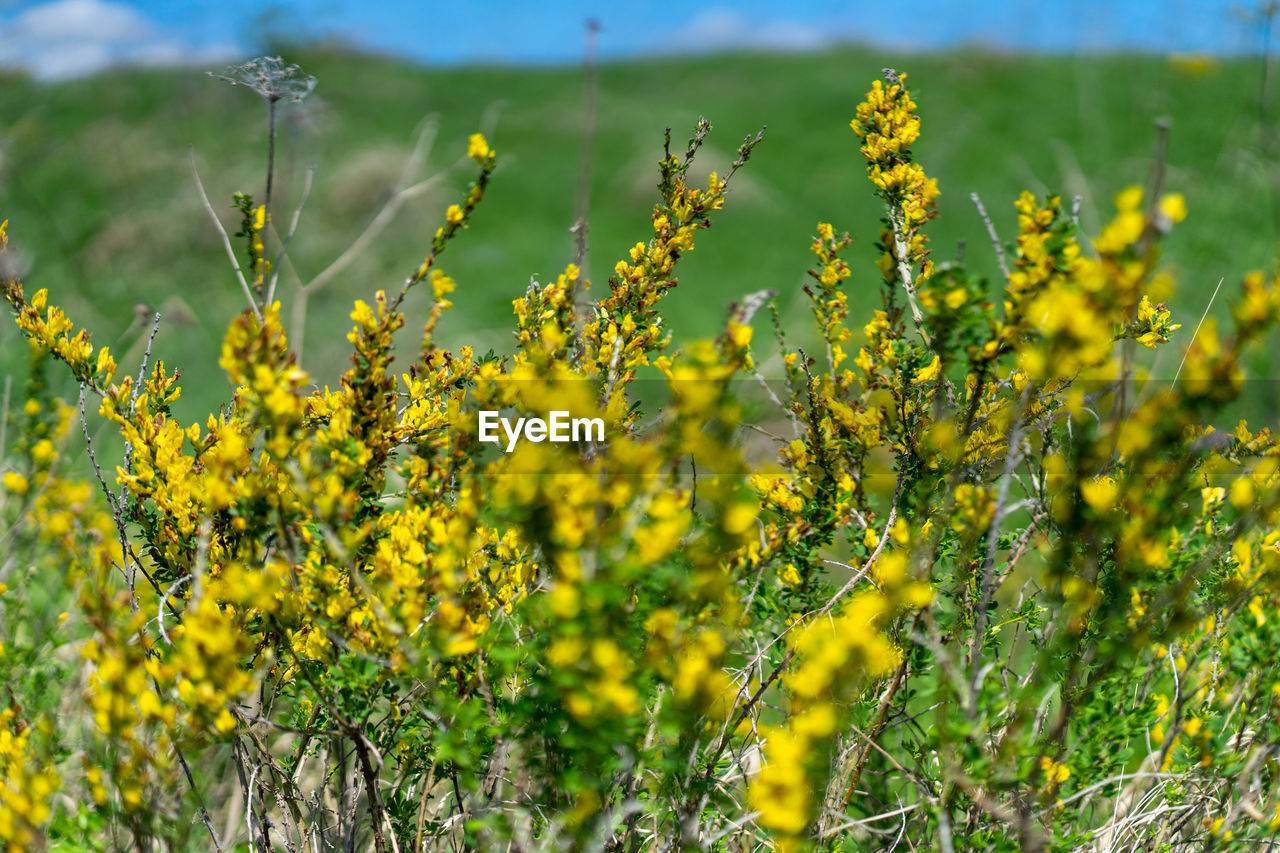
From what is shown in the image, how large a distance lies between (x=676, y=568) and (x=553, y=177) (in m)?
11.4

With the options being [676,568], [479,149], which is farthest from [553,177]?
[676,568]

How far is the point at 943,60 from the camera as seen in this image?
15242 mm

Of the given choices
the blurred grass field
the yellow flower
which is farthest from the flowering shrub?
the blurred grass field

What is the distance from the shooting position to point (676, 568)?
3.24 ft

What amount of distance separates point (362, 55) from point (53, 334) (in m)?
18.8

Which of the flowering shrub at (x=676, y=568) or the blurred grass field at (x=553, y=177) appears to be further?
the blurred grass field at (x=553, y=177)

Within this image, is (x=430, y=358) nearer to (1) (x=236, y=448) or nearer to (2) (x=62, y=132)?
(1) (x=236, y=448)

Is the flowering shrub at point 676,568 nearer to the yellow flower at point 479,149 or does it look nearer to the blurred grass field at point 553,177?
the yellow flower at point 479,149

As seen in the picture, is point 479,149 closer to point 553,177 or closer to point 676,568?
point 676,568

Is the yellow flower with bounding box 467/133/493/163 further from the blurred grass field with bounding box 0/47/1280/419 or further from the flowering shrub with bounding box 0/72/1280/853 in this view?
the blurred grass field with bounding box 0/47/1280/419

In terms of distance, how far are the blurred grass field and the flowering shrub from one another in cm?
299

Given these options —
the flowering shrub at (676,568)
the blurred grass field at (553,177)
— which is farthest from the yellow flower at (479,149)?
the blurred grass field at (553,177)

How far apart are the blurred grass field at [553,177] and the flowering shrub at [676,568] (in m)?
2.99

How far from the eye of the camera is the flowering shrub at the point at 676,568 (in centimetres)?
93
